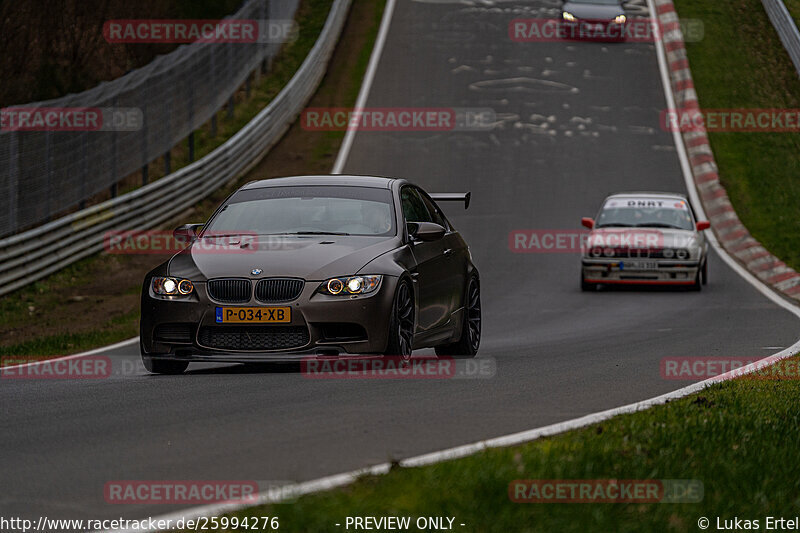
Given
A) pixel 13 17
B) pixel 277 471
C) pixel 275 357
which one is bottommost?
pixel 13 17

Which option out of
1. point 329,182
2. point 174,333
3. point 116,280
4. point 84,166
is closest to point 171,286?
point 174,333

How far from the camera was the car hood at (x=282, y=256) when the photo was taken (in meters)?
10.2

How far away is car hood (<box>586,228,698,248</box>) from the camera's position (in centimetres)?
2189

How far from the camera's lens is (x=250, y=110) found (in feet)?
119

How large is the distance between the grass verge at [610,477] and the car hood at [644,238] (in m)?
13.9

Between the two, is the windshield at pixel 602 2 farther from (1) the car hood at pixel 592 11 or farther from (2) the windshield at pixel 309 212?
(2) the windshield at pixel 309 212

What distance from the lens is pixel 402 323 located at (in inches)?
417

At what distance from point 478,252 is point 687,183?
753 cm

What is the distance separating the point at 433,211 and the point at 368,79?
86.0ft

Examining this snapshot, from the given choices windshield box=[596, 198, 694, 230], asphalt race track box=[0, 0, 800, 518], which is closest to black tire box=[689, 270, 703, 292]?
asphalt race track box=[0, 0, 800, 518]

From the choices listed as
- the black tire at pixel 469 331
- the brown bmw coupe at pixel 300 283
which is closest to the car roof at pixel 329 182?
the brown bmw coupe at pixel 300 283

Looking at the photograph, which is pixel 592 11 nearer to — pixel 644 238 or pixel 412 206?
pixel 644 238

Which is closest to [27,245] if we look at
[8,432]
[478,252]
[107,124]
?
[107,124]

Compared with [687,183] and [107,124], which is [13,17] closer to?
[107,124]
